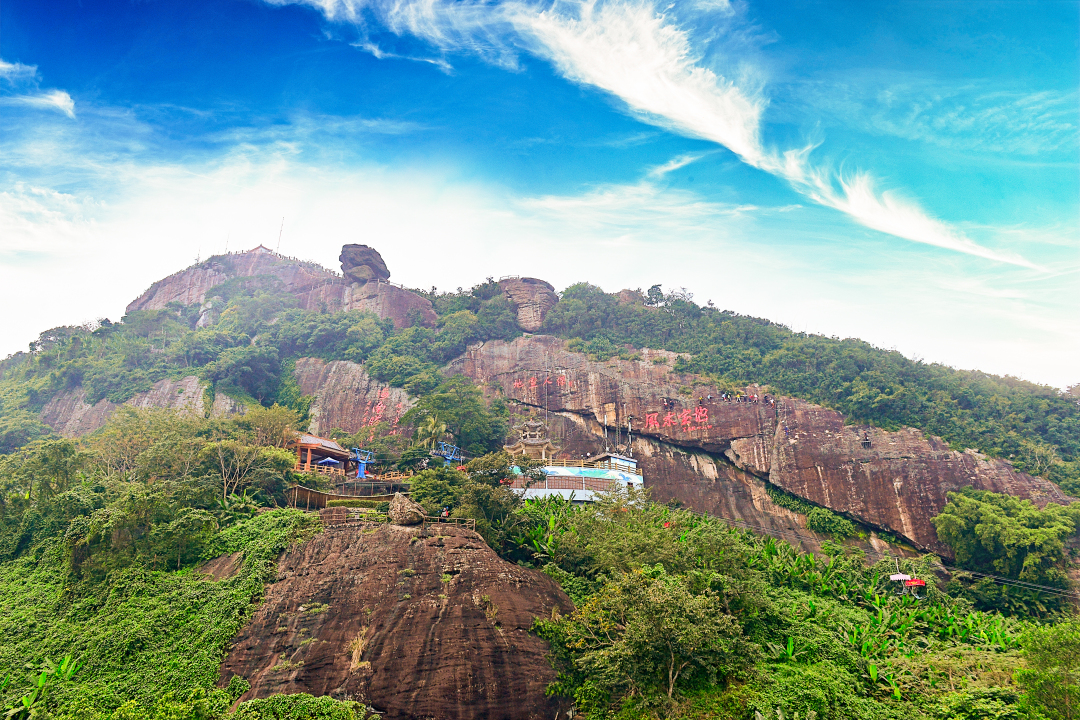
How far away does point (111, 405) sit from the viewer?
40312mm

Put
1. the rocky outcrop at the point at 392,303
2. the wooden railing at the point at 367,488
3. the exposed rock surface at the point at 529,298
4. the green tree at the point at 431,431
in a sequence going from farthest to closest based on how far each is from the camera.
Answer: the rocky outcrop at the point at 392,303
the exposed rock surface at the point at 529,298
the green tree at the point at 431,431
the wooden railing at the point at 367,488

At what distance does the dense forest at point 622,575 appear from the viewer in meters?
14.7

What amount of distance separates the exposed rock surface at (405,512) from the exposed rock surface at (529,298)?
27349 mm

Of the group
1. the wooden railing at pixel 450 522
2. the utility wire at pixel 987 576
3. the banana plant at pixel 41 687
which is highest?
the wooden railing at pixel 450 522

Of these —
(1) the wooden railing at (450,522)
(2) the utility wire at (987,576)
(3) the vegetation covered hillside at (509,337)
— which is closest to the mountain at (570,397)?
(3) the vegetation covered hillside at (509,337)

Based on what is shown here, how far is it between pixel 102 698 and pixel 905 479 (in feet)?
96.9

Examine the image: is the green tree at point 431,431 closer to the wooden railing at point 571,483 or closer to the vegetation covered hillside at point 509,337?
the vegetation covered hillside at point 509,337

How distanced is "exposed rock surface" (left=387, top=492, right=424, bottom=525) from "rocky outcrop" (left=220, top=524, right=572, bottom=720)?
753 mm

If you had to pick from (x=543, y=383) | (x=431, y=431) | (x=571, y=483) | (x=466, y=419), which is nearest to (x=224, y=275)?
(x=543, y=383)

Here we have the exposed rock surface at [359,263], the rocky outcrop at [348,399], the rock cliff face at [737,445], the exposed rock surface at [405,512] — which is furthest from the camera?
the exposed rock surface at [359,263]

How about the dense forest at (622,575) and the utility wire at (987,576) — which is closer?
the dense forest at (622,575)

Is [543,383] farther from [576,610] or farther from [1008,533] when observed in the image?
[1008,533]

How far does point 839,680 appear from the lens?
15.5 m

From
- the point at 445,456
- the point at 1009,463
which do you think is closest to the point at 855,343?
the point at 1009,463
